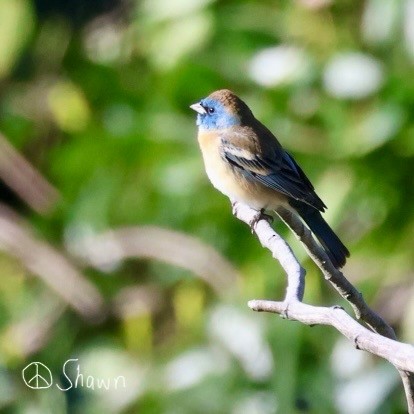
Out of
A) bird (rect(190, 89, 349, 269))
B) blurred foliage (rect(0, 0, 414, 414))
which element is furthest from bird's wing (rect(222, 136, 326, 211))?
blurred foliage (rect(0, 0, 414, 414))

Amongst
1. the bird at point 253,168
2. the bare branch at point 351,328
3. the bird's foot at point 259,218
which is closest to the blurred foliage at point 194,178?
the bird at point 253,168

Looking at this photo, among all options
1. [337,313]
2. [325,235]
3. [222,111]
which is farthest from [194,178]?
[337,313]

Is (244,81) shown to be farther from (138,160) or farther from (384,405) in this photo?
(384,405)

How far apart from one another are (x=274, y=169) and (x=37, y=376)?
1936mm

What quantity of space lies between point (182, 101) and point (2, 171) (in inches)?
51.8

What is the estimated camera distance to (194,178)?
16.1ft

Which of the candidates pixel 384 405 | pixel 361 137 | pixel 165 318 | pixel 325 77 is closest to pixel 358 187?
pixel 361 137

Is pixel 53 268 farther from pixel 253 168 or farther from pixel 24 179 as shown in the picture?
pixel 253 168

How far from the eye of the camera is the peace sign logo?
4891mm

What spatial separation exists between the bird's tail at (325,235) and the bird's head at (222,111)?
0.49 metres

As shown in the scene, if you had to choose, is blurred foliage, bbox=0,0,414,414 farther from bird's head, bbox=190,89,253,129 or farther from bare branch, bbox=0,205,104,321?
bird's head, bbox=190,89,253,129

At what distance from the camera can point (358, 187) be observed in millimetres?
4578

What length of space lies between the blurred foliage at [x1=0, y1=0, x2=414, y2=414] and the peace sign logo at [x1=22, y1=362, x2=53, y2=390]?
0.13ft

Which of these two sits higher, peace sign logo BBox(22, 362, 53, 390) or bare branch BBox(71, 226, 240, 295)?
bare branch BBox(71, 226, 240, 295)
